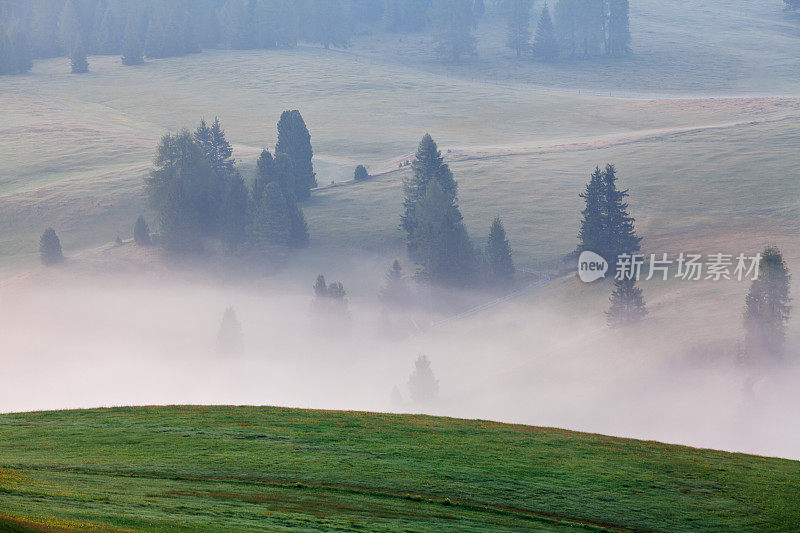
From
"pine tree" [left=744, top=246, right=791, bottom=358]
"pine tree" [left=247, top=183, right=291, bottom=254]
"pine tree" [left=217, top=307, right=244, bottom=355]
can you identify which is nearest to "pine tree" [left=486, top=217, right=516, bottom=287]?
"pine tree" [left=247, top=183, right=291, bottom=254]

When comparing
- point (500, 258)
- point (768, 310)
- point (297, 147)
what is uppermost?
point (297, 147)

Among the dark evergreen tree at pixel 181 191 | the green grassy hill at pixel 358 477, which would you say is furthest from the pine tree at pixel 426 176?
the green grassy hill at pixel 358 477

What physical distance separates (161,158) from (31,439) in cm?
9133

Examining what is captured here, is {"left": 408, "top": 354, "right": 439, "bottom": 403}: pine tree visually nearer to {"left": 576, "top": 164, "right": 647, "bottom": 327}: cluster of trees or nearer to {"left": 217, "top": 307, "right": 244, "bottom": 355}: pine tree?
{"left": 217, "top": 307, "right": 244, "bottom": 355}: pine tree

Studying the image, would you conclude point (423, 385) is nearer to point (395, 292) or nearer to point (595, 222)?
point (395, 292)

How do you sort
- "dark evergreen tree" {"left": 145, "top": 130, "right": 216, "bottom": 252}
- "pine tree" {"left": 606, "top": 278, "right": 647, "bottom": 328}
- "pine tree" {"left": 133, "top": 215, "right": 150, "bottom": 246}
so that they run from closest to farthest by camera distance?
"pine tree" {"left": 606, "top": 278, "right": 647, "bottom": 328}, "dark evergreen tree" {"left": 145, "top": 130, "right": 216, "bottom": 252}, "pine tree" {"left": 133, "top": 215, "right": 150, "bottom": 246}

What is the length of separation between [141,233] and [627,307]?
201ft

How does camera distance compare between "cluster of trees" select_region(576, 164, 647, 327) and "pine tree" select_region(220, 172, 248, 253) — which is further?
"pine tree" select_region(220, 172, 248, 253)

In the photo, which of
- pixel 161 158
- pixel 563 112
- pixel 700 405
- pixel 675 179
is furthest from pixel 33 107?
pixel 700 405

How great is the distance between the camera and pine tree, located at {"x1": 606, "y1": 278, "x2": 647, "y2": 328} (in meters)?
80.8

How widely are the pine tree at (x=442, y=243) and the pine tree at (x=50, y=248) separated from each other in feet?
137

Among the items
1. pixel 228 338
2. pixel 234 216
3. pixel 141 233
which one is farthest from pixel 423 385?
pixel 141 233
